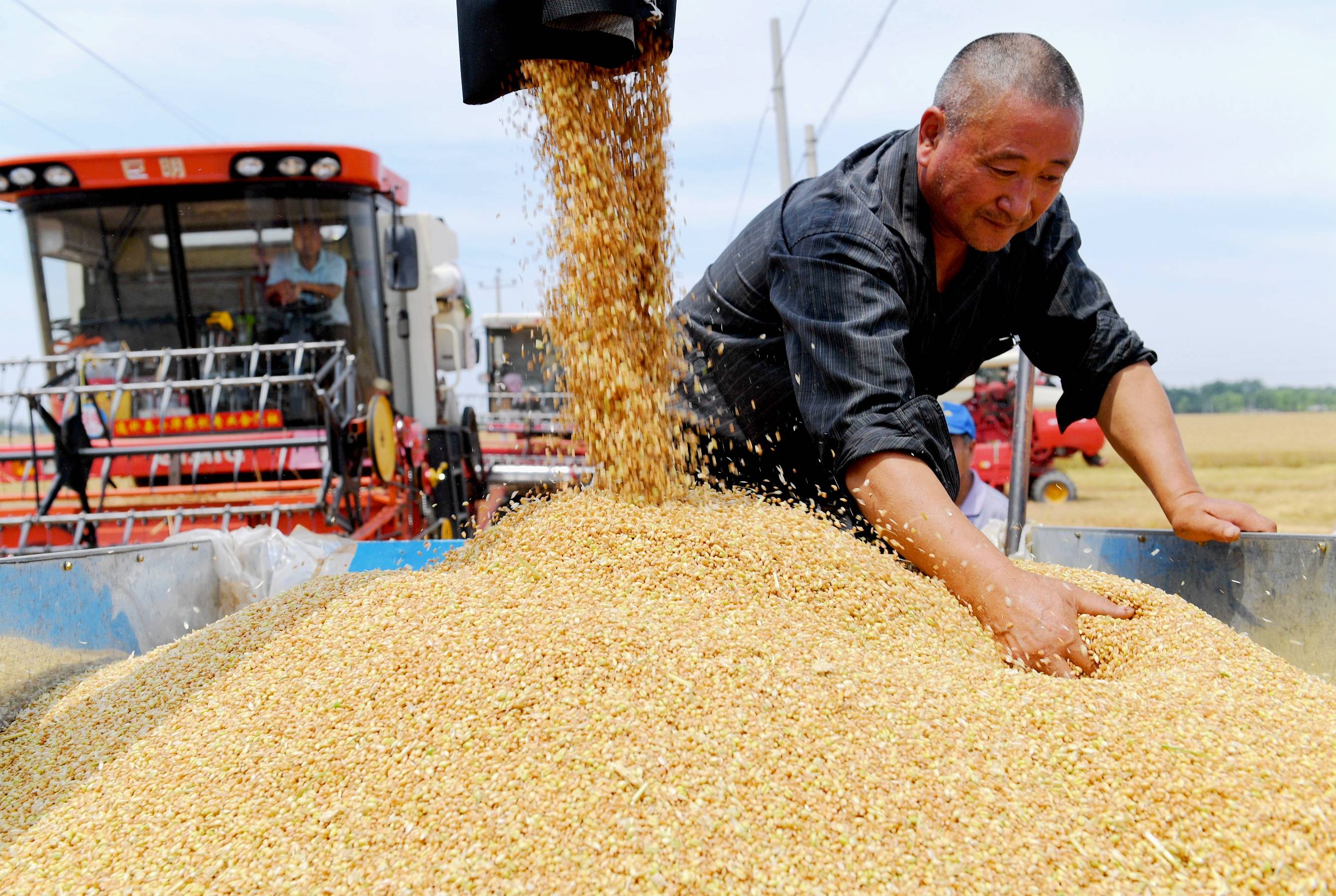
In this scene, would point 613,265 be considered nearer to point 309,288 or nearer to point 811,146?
point 309,288

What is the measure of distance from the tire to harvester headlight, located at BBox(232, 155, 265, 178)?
1003 centimetres

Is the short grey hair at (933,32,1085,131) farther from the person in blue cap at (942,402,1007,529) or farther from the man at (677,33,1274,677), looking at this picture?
the person in blue cap at (942,402,1007,529)

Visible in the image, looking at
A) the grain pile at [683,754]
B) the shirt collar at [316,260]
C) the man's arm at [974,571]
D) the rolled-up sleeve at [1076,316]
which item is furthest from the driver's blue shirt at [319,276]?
the man's arm at [974,571]

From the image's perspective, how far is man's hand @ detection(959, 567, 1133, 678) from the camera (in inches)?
60.3

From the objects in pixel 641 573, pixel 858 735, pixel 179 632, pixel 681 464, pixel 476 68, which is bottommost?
pixel 179 632

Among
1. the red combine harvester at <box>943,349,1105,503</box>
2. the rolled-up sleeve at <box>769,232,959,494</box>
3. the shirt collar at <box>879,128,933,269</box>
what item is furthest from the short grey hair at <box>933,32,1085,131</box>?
the red combine harvester at <box>943,349,1105,503</box>

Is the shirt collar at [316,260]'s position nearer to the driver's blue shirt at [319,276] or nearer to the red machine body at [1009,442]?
the driver's blue shirt at [319,276]

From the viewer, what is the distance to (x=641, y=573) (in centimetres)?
169

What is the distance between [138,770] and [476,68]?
1.37 m

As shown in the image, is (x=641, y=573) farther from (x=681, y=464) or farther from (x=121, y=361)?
(x=121, y=361)

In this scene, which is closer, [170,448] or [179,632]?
[179,632]

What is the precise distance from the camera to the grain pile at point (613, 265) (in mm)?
1918

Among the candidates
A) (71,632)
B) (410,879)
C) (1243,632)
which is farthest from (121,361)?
(1243,632)

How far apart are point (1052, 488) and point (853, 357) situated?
11560 millimetres
